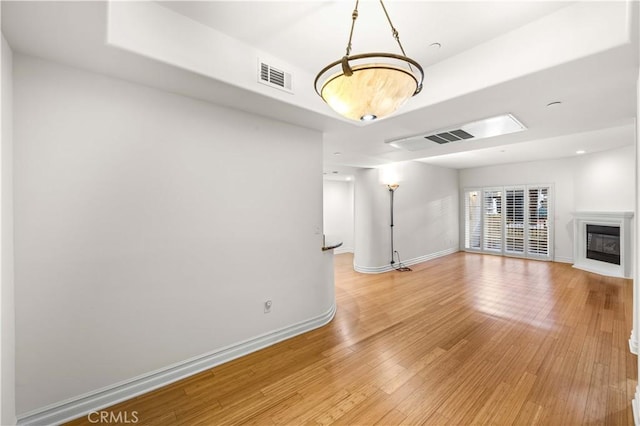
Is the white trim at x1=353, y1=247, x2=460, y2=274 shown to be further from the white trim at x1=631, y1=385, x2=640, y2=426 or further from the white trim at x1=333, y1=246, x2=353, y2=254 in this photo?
the white trim at x1=631, y1=385, x2=640, y2=426

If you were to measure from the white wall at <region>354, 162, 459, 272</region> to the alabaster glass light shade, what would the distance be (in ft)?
15.4

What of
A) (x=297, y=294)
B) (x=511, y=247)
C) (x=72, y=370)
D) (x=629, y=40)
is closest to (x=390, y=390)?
(x=297, y=294)

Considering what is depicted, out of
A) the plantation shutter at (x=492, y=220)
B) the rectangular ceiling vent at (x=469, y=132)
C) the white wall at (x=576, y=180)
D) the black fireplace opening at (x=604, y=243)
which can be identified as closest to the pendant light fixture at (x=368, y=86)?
the rectangular ceiling vent at (x=469, y=132)

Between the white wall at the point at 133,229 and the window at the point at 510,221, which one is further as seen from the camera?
the window at the point at 510,221

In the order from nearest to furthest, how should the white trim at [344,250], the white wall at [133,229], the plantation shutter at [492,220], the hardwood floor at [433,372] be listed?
the white wall at [133,229], the hardwood floor at [433,372], the plantation shutter at [492,220], the white trim at [344,250]

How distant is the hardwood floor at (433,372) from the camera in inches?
74.0

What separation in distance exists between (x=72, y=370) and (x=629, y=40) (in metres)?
4.34

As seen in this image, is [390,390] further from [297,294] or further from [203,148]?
[203,148]

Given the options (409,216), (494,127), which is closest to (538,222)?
(409,216)

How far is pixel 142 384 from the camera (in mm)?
2092

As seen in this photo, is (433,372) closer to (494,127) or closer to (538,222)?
(494,127)

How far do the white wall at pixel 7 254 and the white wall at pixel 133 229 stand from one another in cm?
5

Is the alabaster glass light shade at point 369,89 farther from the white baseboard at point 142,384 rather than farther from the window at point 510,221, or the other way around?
the window at point 510,221

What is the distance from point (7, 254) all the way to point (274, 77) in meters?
2.27
